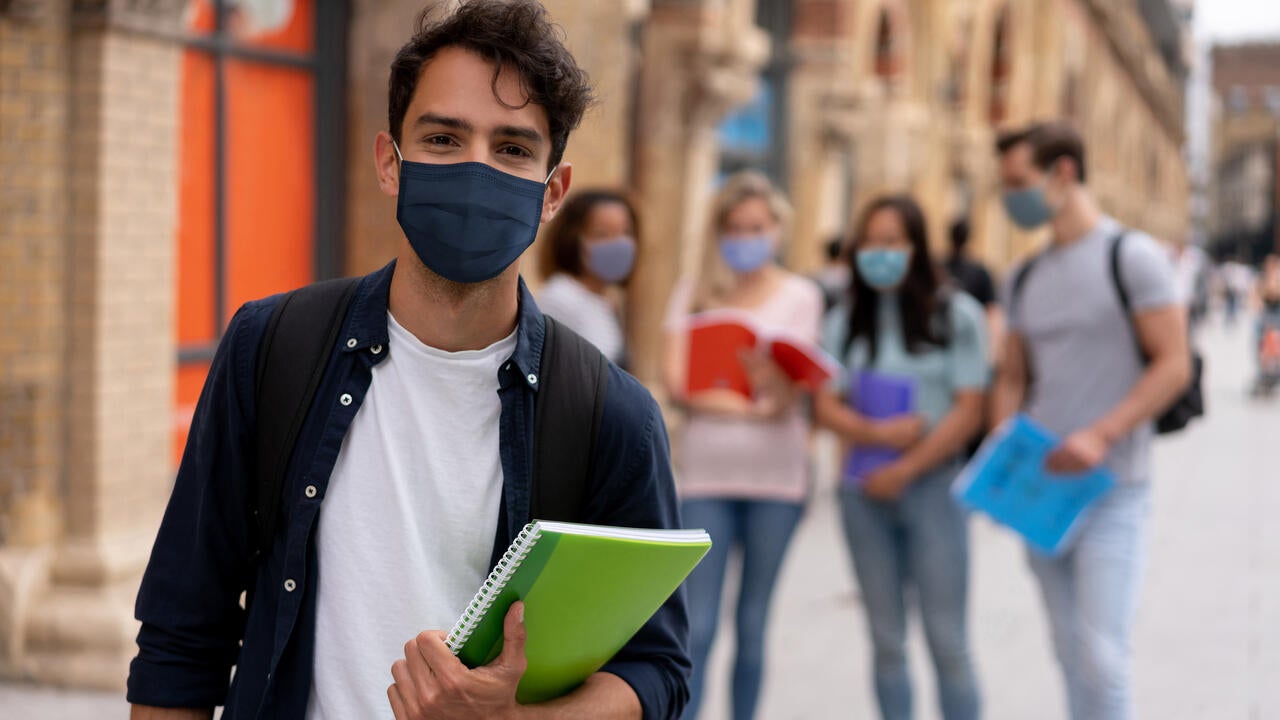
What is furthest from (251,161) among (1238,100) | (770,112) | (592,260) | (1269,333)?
(1238,100)

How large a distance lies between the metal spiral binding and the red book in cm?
310

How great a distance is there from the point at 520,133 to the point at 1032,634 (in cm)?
608

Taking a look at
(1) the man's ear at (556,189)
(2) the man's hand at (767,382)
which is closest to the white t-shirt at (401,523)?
(1) the man's ear at (556,189)

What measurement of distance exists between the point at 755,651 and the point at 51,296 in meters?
3.11

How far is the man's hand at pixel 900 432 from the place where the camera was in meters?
4.74

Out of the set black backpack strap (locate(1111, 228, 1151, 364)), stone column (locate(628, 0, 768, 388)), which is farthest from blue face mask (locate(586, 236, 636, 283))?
stone column (locate(628, 0, 768, 388))

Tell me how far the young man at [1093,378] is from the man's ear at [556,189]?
2653 millimetres

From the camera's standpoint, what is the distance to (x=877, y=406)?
15.9ft

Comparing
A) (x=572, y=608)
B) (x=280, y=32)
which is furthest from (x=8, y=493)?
(x=572, y=608)

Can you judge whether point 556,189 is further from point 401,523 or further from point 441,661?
point 441,661

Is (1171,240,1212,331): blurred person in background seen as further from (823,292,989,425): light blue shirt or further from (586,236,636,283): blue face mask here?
(586,236,636,283): blue face mask

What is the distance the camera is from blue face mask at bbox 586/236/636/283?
4.66m

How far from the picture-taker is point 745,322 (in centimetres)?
486

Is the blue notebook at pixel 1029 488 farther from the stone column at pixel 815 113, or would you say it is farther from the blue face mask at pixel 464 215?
the stone column at pixel 815 113
